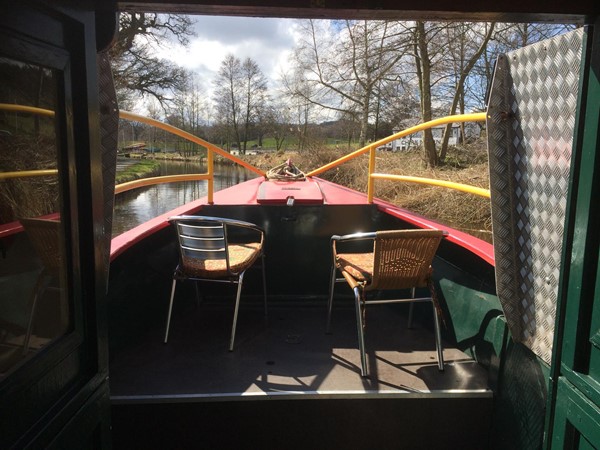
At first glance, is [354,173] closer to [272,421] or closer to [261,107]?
[272,421]

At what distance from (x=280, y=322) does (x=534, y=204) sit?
2.04 meters

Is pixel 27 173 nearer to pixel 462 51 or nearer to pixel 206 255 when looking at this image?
pixel 206 255

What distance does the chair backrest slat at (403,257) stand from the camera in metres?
2.38

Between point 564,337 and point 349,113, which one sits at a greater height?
point 349,113

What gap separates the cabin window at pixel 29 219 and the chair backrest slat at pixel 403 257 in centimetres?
154

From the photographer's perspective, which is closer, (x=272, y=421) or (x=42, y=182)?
(x=42, y=182)

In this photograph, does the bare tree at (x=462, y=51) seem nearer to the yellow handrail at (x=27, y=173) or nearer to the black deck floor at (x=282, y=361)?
the black deck floor at (x=282, y=361)

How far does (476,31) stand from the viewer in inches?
569

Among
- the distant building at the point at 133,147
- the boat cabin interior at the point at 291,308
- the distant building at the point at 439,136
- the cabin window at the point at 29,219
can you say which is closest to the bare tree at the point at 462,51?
the distant building at the point at 439,136

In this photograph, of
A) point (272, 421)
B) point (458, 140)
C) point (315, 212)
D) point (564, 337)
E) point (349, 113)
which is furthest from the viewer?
point (349, 113)

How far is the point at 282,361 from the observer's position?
2.67 metres

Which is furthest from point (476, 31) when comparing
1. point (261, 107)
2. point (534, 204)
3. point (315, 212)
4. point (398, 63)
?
point (261, 107)

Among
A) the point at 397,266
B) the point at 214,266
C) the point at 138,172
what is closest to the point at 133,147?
the point at 138,172

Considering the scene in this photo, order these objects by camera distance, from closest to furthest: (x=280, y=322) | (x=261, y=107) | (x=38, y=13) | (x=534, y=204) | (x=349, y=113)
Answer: (x=38, y=13), (x=534, y=204), (x=280, y=322), (x=349, y=113), (x=261, y=107)
